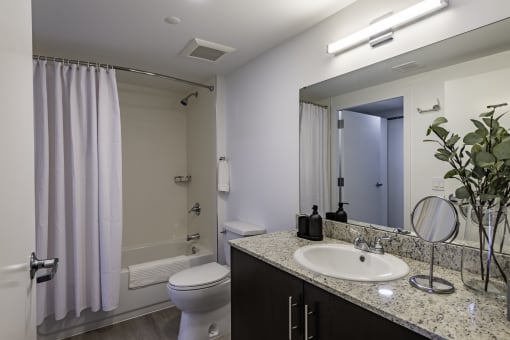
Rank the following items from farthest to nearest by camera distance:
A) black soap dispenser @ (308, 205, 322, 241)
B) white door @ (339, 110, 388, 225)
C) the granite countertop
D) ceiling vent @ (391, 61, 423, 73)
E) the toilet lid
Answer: the toilet lid, black soap dispenser @ (308, 205, 322, 241), white door @ (339, 110, 388, 225), ceiling vent @ (391, 61, 423, 73), the granite countertop

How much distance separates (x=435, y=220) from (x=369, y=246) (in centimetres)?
46

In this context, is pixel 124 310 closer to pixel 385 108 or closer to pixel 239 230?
pixel 239 230

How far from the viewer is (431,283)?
0.99 meters

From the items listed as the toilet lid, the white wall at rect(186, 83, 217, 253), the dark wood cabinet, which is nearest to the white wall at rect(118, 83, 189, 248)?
the white wall at rect(186, 83, 217, 253)

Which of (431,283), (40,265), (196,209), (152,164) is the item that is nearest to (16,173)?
(40,265)

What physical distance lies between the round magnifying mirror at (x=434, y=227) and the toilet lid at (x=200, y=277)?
4.44 ft

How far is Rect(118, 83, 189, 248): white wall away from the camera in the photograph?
10.4 feet

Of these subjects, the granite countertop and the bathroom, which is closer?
the granite countertop

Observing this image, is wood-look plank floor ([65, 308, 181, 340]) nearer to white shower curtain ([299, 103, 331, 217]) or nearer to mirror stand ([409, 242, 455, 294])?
white shower curtain ([299, 103, 331, 217])

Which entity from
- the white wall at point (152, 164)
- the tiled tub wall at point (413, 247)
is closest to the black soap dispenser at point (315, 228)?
the tiled tub wall at point (413, 247)

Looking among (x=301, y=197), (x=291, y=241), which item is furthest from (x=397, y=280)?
(x=301, y=197)

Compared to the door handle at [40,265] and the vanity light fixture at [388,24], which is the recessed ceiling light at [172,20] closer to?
the vanity light fixture at [388,24]

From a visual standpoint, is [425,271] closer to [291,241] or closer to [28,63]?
[291,241]

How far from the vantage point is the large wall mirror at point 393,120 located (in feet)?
3.72
